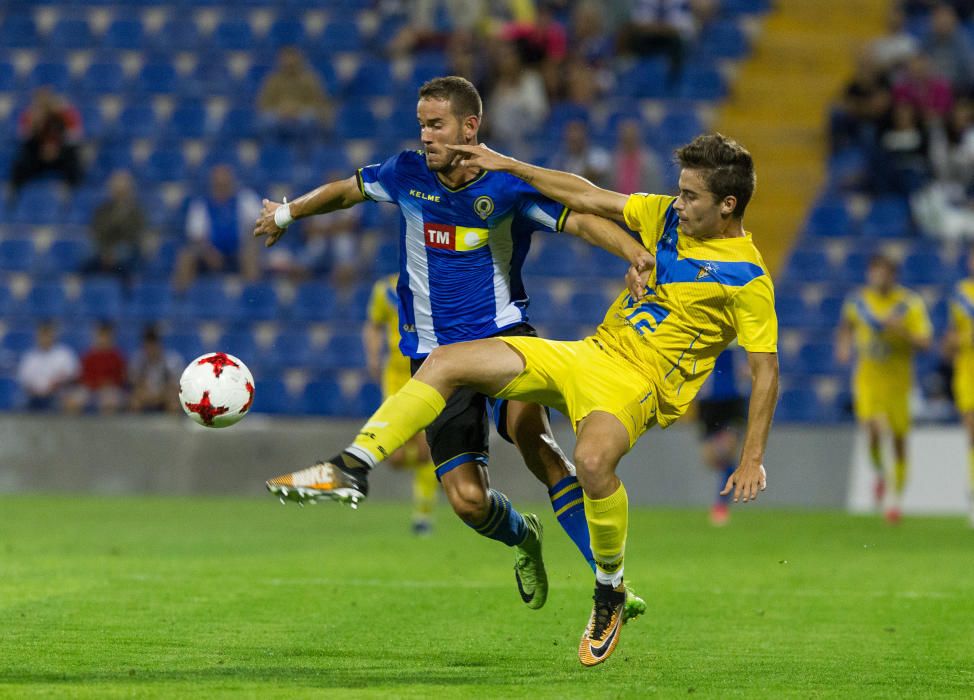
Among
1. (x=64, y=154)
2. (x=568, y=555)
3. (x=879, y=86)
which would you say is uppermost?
(x=879, y=86)

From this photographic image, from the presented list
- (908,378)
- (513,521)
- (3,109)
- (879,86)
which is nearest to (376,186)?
(513,521)

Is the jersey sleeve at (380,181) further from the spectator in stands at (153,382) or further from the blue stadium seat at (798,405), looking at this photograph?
the blue stadium seat at (798,405)

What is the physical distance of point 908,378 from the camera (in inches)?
590

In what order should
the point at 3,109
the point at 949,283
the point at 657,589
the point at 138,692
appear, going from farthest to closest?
the point at 3,109 < the point at 949,283 < the point at 657,589 < the point at 138,692

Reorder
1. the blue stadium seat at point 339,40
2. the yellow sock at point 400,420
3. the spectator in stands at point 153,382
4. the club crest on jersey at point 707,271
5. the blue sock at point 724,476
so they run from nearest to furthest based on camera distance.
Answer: the yellow sock at point 400,420 < the club crest on jersey at point 707,271 < the blue sock at point 724,476 < the spectator in stands at point 153,382 < the blue stadium seat at point 339,40

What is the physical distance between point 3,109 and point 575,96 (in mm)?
7068

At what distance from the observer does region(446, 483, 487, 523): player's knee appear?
7.06 metres

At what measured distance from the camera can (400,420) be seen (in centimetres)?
611

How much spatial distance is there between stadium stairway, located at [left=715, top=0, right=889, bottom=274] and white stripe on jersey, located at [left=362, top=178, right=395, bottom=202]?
37.4 ft

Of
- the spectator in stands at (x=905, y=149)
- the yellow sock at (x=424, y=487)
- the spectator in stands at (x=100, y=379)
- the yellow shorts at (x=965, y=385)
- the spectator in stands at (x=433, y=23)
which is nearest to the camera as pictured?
the yellow sock at (x=424, y=487)

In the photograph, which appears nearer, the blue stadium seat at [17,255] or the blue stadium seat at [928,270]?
the blue stadium seat at [928,270]

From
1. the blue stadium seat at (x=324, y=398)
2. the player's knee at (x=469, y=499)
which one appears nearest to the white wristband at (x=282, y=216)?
the player's knee at (x=469, y=499)

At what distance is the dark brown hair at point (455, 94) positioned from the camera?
686 cm

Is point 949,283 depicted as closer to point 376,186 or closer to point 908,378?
point 908,378
